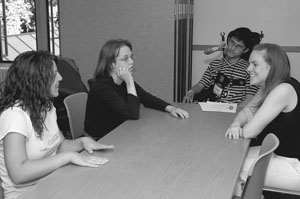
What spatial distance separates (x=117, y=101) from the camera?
8.26ft

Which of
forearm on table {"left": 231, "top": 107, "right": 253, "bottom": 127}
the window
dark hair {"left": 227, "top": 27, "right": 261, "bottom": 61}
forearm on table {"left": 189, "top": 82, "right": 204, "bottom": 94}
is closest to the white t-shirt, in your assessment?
forearm on table {"left": 231, "top": 107, "right": 253, "bottom": 127}

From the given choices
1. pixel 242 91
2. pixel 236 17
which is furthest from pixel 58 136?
pixel 236 17

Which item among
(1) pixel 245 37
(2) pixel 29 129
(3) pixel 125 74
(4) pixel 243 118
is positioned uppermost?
(1) pixel 245 37

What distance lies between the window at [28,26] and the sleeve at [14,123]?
128 inches

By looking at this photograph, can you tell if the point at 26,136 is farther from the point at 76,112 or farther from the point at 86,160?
the point at 76,112

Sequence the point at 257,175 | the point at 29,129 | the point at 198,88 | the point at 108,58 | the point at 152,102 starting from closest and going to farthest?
the point at 257,175 < the point at 29,129 < the point at 108,58 < the point at 152,102 < the point at 198,88

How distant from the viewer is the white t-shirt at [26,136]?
5.44 feet

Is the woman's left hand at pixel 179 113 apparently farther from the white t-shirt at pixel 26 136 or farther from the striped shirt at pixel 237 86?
the striped shirt at pixel 237 86

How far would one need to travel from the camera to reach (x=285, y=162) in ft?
7.11

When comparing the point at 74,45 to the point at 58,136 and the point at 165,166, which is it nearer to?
the point at 58,136

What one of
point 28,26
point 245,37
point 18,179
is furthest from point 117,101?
point 28,26

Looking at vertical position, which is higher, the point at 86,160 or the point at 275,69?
the point at 275,69

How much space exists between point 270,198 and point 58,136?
1.45m

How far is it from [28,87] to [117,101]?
81 centimetres
